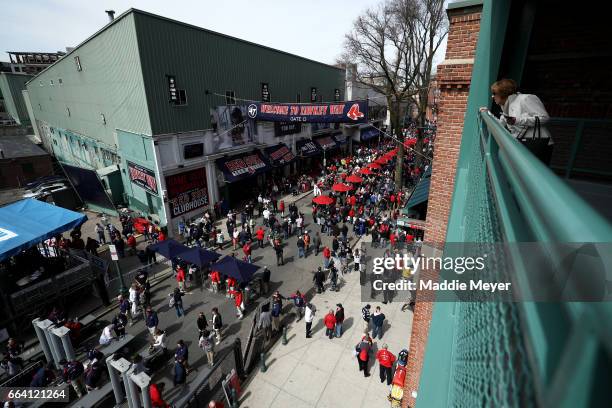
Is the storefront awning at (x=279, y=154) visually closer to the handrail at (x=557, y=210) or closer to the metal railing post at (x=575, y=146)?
the metal railing post at (x=575, y=146)

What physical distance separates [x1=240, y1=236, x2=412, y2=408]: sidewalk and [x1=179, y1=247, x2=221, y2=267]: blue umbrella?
475 cm

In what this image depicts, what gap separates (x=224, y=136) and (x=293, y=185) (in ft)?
27.6

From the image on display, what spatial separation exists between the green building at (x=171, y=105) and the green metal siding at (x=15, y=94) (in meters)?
39.6

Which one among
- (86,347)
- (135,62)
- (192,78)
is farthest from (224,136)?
(86,347)

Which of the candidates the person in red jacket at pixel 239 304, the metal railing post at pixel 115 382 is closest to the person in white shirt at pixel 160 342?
the metal railing post at pixel 115 382

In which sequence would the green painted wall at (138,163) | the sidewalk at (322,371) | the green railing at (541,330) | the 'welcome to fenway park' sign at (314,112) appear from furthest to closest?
the green painted wall at (138,163), the 'welcome to fenway park' sign at (314,112), the sidewalk at (322,371), the green railing at (541,330)

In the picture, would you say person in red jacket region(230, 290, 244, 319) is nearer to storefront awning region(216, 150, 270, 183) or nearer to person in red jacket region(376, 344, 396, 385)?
person in red jacket region(376, 344, 396, 385)

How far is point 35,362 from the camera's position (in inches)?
426

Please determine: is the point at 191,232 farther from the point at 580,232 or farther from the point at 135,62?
the point at 580,232

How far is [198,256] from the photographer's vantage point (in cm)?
1455

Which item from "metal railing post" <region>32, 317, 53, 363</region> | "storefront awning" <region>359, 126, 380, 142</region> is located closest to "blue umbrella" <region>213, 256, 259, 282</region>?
"metal railing post" <region>32, 317, 53, 363</region>

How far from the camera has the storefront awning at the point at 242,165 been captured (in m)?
23.8

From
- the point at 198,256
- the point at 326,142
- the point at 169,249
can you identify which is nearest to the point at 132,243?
the point at 169,249

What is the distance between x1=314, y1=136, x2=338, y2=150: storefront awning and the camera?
3653cm
